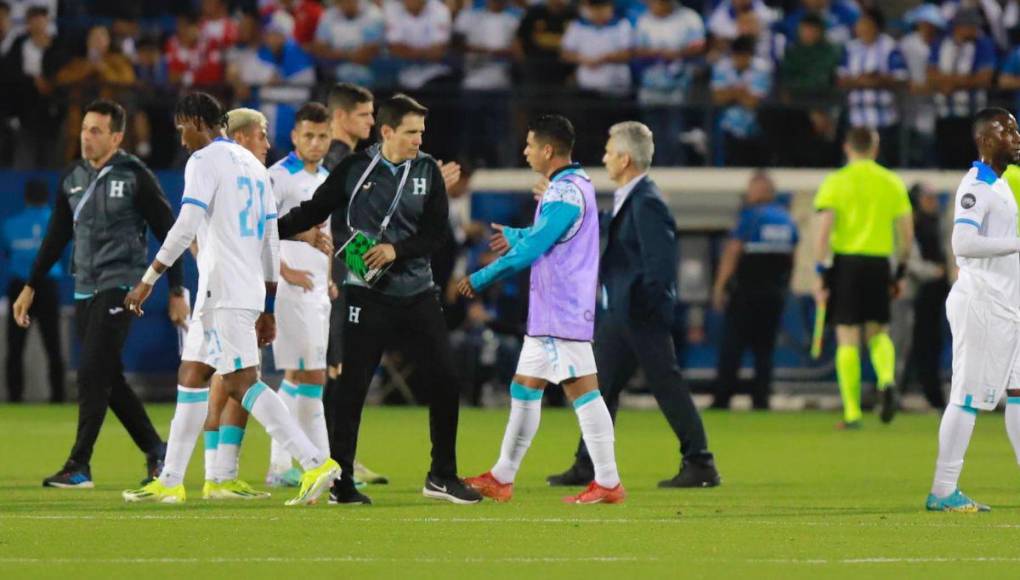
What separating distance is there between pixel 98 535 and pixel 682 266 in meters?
14.1

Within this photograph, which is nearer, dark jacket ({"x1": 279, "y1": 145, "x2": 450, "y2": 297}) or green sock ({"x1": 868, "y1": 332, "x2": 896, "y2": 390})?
dark jacket ({"x1": 279, "y1": 145, "x2": 450, "y2": 297})

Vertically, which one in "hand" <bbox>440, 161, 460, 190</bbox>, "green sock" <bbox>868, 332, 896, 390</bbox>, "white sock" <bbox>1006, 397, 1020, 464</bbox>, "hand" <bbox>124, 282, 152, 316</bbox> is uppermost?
"hand" <bbox>440, 161, 460, 190</bbox>

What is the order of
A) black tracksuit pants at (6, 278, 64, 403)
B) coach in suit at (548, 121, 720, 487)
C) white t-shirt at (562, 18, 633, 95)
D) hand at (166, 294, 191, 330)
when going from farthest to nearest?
white t-shirt at (562, 18, 633, 95) < black tracksuit pants at (6, 278, 64, 403) < coach in suit at (548, 121, 720, 487) < hand at (166, 294, 191, 330)

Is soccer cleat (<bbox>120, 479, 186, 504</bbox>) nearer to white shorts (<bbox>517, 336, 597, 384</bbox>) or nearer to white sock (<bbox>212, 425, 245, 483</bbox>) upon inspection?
white sock (<bbox>212, 425, 245, 483</bbox>)

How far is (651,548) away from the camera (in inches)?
347

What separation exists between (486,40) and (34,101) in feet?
16.9

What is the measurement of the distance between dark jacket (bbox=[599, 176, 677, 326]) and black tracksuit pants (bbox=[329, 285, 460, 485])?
1868 mm

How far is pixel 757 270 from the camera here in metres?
20.8

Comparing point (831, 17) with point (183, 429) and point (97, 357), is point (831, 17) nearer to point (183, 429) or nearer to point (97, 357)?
point (97, 357)

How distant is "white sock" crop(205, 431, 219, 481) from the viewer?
1116cm

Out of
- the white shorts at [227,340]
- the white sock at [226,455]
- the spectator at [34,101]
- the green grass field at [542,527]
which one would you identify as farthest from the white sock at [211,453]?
the spectator at [34,101]

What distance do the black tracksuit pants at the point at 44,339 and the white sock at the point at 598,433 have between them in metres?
11.4

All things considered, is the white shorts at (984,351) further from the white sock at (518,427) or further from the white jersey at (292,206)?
the white jersey at (292,206)

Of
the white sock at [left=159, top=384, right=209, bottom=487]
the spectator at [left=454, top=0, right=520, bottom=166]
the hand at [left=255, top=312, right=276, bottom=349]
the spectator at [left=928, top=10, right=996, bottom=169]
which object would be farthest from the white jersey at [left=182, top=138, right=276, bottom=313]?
the spectator at [left=928, top=10, right=996, bottom=169]
